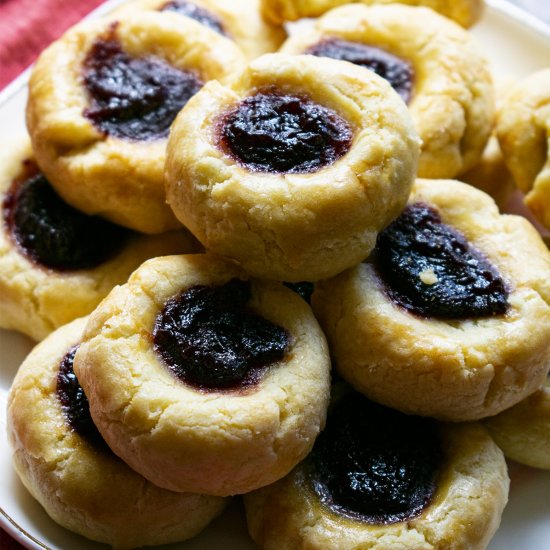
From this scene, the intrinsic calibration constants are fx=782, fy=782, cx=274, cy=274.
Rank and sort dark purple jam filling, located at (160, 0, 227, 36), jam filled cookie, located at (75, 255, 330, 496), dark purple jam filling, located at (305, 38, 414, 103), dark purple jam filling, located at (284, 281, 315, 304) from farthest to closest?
dark purple jam filling, located at (160, 0, 227, 36) < dark purple jam filling, located at (305, 38, 414, 103) < dark purple jam filling, located at (284, 281, 315, 304) < jam filled cookie, located at (75, 255, 330, 496)

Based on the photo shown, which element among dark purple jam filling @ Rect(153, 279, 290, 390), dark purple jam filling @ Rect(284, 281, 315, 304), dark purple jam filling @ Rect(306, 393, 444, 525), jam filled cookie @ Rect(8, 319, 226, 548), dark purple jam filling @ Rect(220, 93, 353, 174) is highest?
dark purple jam filling @ Rect(220, 93, 353, 174)

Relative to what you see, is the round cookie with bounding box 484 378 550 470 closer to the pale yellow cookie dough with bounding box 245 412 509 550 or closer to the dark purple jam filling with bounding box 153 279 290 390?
the pale yellow cookie dough with bounding box 245 412 509 550

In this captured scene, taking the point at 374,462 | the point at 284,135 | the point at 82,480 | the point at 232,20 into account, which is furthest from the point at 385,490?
the point at 232,20

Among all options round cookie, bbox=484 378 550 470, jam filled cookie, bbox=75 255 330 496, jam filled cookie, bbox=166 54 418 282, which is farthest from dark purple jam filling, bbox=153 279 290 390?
round cookie, bbox=484 378 550 470

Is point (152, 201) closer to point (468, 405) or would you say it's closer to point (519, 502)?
point (468, 405)

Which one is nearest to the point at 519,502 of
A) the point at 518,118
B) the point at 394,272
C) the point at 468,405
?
the point at 468,405

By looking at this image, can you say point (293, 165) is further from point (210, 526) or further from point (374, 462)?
point (210, 526)

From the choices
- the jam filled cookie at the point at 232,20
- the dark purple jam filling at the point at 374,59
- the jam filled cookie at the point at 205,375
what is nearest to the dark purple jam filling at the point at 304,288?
the jam filled cookie at the point at 205,375
